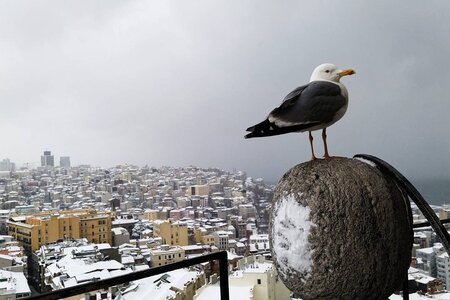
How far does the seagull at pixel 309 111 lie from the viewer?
2.51m

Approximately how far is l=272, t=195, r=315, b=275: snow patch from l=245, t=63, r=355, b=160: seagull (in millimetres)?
402

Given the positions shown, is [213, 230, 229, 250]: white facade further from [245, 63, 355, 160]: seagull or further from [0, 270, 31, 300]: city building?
[245, 63, 355, 160]: seagull

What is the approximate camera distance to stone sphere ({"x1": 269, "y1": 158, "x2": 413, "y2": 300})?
7.17 ft

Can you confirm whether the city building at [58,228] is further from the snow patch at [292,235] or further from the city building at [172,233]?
the snow patch at [292,235]

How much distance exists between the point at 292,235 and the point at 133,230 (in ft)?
97.6

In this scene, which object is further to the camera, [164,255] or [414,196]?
[164,255]

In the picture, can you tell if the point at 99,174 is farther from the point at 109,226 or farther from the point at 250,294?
the point at 250,294

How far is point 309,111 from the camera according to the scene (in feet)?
8.24

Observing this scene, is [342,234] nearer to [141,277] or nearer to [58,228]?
[141,277]

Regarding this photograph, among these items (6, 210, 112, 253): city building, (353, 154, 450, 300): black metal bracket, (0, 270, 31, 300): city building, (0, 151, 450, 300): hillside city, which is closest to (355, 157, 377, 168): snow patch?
(353, 154, 450, 300): black metal bracket

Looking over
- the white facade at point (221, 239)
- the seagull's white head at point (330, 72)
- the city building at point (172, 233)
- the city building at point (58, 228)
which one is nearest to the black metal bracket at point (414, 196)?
the seagull's white head at point (330, 72)

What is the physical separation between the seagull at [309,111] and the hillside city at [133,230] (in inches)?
114

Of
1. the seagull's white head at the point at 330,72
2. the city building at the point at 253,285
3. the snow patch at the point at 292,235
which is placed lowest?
the city building at the point at 253,285

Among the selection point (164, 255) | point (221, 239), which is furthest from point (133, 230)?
point (164, 255)
